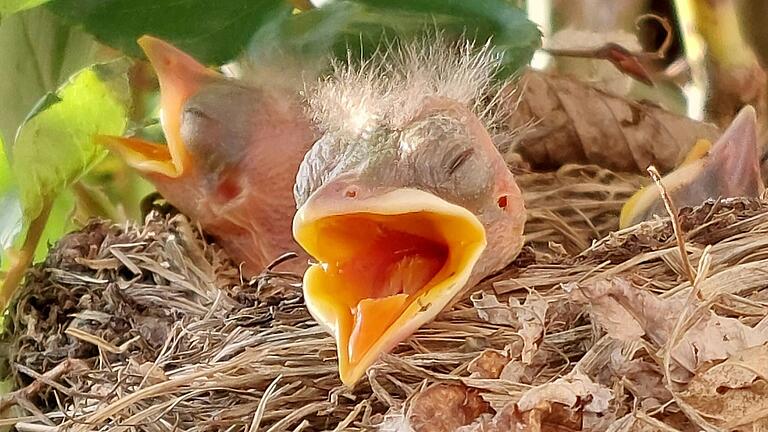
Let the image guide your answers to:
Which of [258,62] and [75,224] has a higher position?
[258,62]

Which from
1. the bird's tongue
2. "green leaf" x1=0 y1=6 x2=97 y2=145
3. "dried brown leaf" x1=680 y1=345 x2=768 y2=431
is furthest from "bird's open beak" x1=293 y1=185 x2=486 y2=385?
"green leaf" x1=0 y1=6 x2=97 y2=145

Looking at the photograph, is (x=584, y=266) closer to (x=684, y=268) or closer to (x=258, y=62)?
(x=684, y=268)

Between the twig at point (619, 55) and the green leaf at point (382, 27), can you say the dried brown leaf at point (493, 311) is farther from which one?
the twig at point (619, 55)

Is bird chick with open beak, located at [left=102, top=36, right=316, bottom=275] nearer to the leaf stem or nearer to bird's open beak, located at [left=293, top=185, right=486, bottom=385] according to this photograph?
the leaf stem

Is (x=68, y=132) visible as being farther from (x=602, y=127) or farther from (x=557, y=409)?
(x=602, y=127)

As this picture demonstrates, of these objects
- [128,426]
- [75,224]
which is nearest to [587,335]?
[128,426]

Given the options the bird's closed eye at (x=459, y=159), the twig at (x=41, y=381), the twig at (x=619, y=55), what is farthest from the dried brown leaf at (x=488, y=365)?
the twig at (x=619, y=55)
